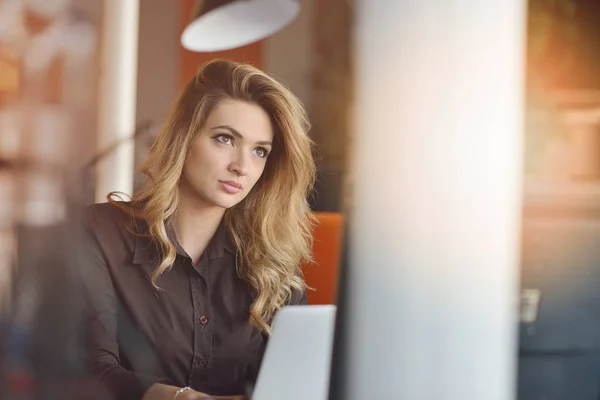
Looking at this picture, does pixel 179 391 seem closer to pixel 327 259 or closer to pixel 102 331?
pixel 102 331

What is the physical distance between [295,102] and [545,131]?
1.32 ft

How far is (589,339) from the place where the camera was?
41.4 inches

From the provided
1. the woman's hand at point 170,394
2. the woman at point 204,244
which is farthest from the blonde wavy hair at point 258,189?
the woman's hand at point 170,394

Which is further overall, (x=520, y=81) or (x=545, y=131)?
(x=545, y=131)

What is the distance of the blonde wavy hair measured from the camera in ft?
2.75

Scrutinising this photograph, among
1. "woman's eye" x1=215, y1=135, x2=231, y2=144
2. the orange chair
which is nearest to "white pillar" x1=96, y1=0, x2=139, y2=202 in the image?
"woman's eye" x1=215, y1=135, x2=231, y2=144

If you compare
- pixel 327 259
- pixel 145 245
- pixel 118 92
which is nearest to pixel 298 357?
pixel 327 259

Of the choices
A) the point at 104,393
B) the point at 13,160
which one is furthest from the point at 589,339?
the point at 13,160

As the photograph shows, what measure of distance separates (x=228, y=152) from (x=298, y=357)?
26 centimetres

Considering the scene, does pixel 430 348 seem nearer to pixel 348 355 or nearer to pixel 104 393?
pixel 348 355

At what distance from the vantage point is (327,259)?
2.82 feet

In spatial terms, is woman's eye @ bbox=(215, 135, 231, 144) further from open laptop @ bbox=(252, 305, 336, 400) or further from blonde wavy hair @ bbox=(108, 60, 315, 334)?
open laptop @ bbox=(252, 305, 336, 400)

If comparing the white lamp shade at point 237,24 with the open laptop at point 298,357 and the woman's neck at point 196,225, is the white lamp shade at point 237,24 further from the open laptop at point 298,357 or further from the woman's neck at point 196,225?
the open laptop at point 298,357

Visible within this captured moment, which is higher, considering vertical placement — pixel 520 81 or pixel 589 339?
pixel 520 81
